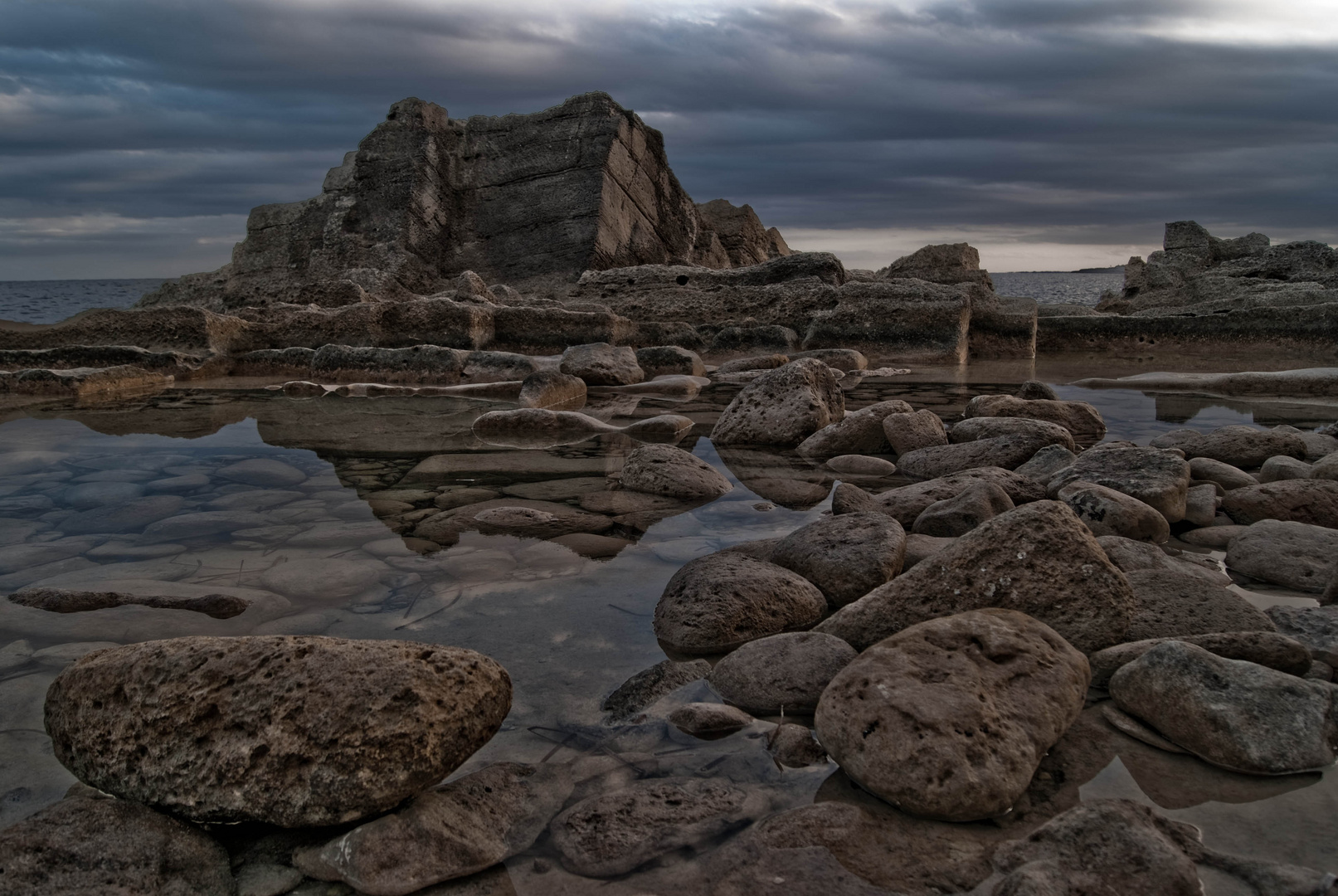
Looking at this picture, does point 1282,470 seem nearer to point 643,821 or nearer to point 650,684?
point 650,684

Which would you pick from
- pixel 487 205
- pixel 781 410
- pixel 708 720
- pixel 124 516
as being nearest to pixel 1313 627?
pixel 708 720

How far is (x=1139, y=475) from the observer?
2.93 m

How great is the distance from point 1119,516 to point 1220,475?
970 millimetres

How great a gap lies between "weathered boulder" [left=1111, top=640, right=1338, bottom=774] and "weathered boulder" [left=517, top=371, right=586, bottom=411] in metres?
4.65

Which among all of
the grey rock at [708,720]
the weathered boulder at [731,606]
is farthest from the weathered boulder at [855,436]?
the grey rock at [708,720]

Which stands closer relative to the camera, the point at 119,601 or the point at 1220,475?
the point at 119,601

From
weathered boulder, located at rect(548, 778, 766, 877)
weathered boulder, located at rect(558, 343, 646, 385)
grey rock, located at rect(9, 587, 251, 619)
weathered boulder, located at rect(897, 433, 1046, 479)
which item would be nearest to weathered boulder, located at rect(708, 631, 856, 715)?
weathered boulder, located at rect(548, 778, 766, 877)

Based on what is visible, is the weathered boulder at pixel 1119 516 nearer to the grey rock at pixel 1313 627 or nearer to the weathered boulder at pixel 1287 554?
the weathered boulder at pixel 1287 554

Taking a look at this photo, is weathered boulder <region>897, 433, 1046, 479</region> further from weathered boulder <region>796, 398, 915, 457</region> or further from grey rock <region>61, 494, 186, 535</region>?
grey rock <region>61, 494, 186, 535</region>

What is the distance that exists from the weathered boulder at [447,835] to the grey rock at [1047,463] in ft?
8.17

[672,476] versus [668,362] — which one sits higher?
[668,362]

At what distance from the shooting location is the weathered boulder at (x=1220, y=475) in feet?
10.8

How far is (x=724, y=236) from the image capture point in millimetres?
19219

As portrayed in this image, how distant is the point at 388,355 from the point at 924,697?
23.0ft
